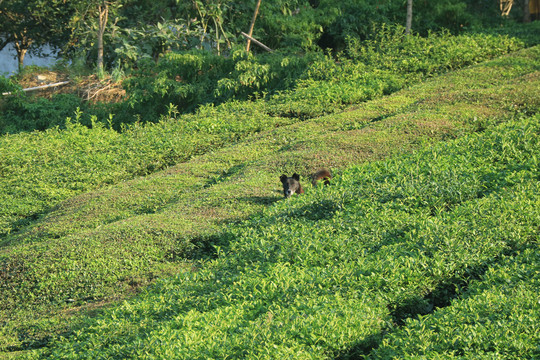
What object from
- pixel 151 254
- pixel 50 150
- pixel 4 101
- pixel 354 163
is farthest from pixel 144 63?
pixel 151 254

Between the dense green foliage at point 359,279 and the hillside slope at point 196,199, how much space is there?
820mm

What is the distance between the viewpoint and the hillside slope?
787 cm

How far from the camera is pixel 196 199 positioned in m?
10.6

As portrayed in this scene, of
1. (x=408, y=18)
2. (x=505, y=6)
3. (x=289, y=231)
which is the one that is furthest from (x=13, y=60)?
(x=289, y=231)

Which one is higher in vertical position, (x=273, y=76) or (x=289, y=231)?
(x=273, y=76)

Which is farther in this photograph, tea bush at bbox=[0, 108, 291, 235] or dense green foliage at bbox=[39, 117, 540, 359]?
tea bush at bbox=[0, 108, 291, 235]

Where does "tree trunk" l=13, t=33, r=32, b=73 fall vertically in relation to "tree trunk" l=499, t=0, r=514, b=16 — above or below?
below

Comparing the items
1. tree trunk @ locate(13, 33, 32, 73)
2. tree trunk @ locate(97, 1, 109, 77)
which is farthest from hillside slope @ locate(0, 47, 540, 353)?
tree trunk @ locate(13, 33, 32, 73)

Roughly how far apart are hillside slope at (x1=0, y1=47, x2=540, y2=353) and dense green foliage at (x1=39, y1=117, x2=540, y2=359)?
82 cm

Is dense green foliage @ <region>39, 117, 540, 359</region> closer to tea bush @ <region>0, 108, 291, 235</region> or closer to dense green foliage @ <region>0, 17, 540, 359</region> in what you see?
dense green foliage @ <region>0, 17, 540, 359</region>

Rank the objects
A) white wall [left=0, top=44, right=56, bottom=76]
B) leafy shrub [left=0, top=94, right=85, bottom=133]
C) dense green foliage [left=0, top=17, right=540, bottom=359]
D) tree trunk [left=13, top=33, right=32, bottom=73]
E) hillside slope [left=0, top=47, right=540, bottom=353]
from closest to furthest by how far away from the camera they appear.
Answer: dense green foliage [left=0, top=17, right=540, bottom=359] < hillside slope [left=0, top=47, right=540, bottom=353] < leafy shrub [left=0, top=94, right=85, bottom=133] < tree trunk [left=13, top=33, right=32, bottom=73] < white wall [left=0, top=44, right=56, bottom=76]

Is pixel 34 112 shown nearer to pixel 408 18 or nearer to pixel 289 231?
pixel 408 18

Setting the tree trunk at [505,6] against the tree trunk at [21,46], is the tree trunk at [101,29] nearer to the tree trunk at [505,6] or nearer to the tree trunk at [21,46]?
the tree trunk at [21,46]

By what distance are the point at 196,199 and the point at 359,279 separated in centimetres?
499
